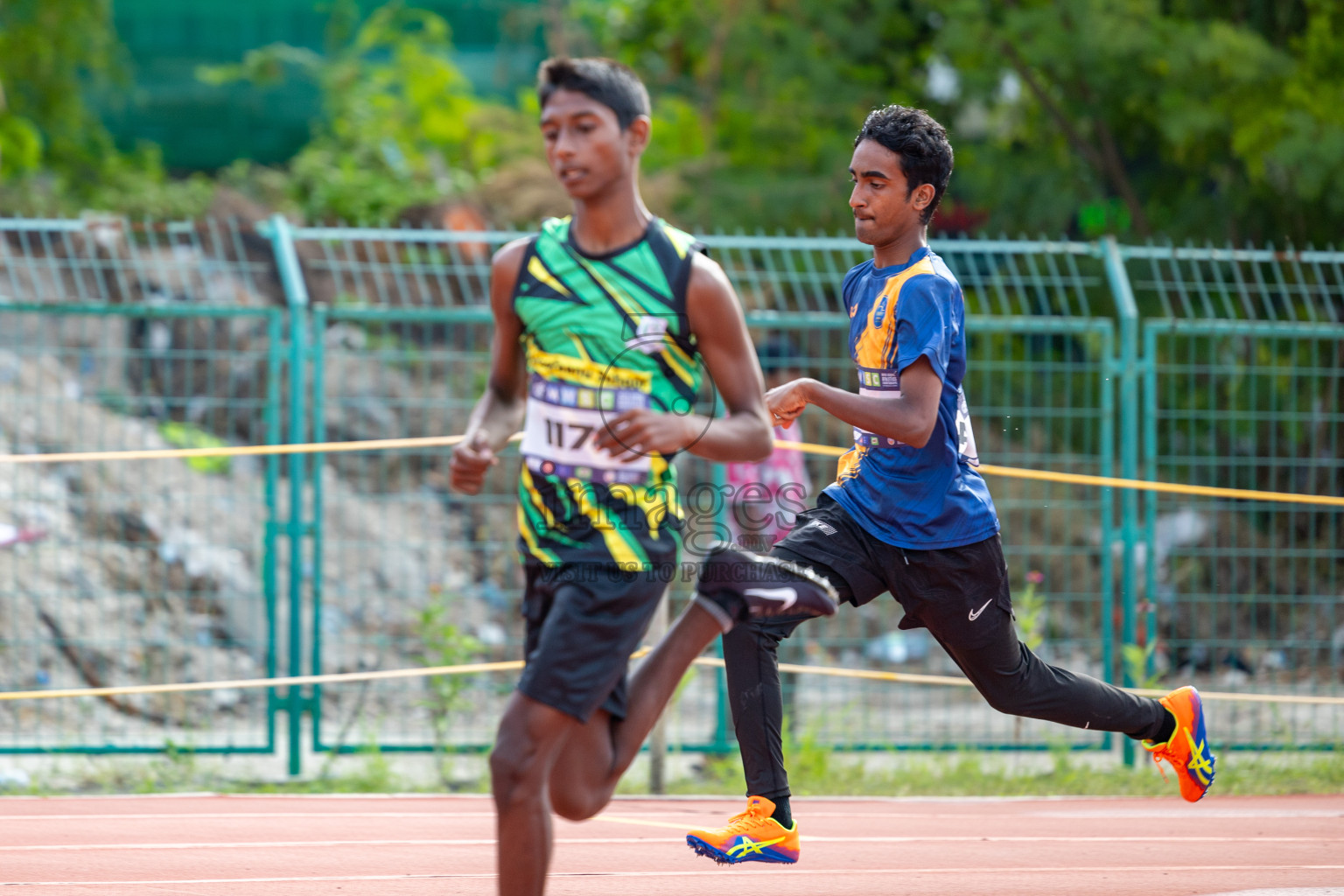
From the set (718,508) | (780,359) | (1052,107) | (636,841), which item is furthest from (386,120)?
(636,841)

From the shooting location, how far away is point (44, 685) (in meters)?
8.88

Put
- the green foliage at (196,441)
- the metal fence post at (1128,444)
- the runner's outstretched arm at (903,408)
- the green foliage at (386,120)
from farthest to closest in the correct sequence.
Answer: the green foliage at (386,120) < the green foliage at (196,441) < the metal fence post at (1128,444) < the runner's outstretched arm at (903,408)

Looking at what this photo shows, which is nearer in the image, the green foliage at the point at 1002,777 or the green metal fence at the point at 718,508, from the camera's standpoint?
the green foliage at the point at 1002,777

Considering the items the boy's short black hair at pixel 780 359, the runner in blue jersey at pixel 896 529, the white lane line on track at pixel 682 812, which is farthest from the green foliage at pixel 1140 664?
the runner in blue jersey at pixel 896 529

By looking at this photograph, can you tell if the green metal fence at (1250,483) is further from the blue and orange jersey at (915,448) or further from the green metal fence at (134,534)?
the green metal fence at (134,534)

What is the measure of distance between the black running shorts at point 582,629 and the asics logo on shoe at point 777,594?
0.31 m

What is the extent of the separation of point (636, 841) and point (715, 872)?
0.62 meters

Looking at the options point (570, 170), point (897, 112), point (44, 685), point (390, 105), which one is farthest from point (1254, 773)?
point (390, 105)

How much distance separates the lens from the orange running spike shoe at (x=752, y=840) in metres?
4.43

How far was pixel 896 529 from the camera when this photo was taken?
4.49m

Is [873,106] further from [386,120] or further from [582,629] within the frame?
[582,629]

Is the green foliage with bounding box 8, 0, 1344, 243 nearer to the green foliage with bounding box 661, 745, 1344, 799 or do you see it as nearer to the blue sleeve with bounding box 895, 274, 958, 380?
the green foliage with bounding box 661, 745, 1344, 799

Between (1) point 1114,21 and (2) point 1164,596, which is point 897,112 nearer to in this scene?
(2) point 1164,596


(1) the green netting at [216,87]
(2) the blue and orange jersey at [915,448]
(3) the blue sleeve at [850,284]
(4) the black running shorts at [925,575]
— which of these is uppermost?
(1) the green netting at [216,87]
